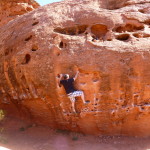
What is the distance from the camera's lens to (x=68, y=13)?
276 inches

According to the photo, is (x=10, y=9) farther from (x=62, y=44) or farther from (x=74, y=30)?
(x=62, y=44)

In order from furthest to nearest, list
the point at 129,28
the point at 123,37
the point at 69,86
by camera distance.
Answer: the point at 129,28, the point at 123,37, the point at 69,86

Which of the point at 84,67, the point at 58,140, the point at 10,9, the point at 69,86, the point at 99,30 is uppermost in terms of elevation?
the point at 99,30

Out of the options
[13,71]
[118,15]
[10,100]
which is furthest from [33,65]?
[118,15]

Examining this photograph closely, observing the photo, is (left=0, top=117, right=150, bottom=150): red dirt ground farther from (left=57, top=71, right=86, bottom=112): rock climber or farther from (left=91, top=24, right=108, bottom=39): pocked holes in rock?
(left=91, top=24, right=108, bottom=39): pocked holes in rock

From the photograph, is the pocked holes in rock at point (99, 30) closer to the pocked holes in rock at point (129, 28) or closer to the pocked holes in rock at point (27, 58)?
the pocked holes in rock at point (129, 28)

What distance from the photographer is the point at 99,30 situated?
21.8 ft

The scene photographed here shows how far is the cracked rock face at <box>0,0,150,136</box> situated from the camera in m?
5.67

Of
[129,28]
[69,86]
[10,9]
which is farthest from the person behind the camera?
[10,9]

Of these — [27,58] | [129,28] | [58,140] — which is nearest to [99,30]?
[129,28]

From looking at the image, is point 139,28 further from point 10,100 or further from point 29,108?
point 10,100

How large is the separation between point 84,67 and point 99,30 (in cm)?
168

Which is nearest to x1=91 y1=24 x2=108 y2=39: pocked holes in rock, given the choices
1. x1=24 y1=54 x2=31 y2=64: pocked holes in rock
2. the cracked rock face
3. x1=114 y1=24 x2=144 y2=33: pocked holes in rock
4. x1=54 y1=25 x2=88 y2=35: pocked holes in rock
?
the cracked rock face

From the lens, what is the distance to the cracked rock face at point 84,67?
567cm
